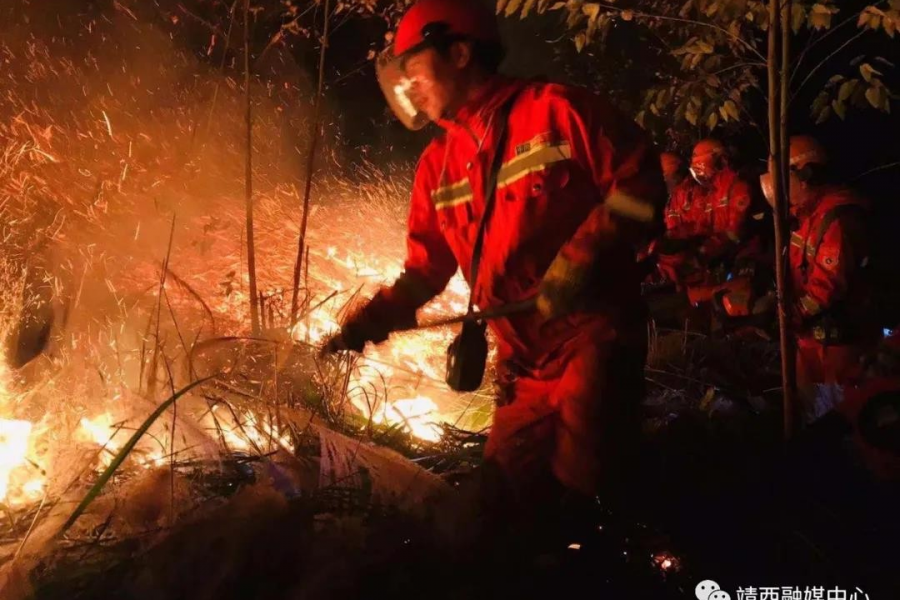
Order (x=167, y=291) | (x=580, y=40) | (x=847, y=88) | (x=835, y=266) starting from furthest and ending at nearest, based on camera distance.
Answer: (x=167, y=291) < (x=835, y=266) < (x=580, y=40) < (x=847, y=88)

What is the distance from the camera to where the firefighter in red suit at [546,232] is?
2582 millimetres

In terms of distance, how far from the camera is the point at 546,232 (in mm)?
2764

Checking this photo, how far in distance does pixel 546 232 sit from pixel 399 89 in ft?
3.08

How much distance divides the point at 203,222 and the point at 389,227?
65.3 inches

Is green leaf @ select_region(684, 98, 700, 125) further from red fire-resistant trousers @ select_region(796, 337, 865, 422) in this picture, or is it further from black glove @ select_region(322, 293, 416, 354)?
black glove @ select_region(322, 293, 416, 354)

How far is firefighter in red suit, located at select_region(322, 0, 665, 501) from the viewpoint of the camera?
2582 millimetres

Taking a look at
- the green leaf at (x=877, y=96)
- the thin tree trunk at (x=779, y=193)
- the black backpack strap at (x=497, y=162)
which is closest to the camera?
the black backpack strap at (x=497, y=162)

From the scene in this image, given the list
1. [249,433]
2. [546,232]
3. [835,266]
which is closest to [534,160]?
[546,232]

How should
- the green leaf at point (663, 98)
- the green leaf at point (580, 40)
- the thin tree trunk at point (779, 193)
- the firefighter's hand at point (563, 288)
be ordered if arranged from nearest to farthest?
the firefighter's hand at point (563, 288) → the thin tree trunk at point (779, 193) → the green leaf at point (580, 40) → the green leaf at point (663, 98)

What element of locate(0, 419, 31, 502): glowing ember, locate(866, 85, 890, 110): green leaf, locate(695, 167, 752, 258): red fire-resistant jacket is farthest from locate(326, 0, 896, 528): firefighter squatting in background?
locate(695, 167, 752, 258): red fire-resistant jacket

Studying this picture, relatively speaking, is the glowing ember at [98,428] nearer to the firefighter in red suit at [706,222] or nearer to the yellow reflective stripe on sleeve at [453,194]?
the yellow reflective stripe on sleeve at [453,194]

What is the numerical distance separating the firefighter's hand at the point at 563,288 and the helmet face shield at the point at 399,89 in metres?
1.06

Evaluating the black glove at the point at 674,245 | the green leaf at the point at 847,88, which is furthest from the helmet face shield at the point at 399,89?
the black glove at the point at 674,245

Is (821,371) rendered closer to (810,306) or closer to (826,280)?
(810,306)
